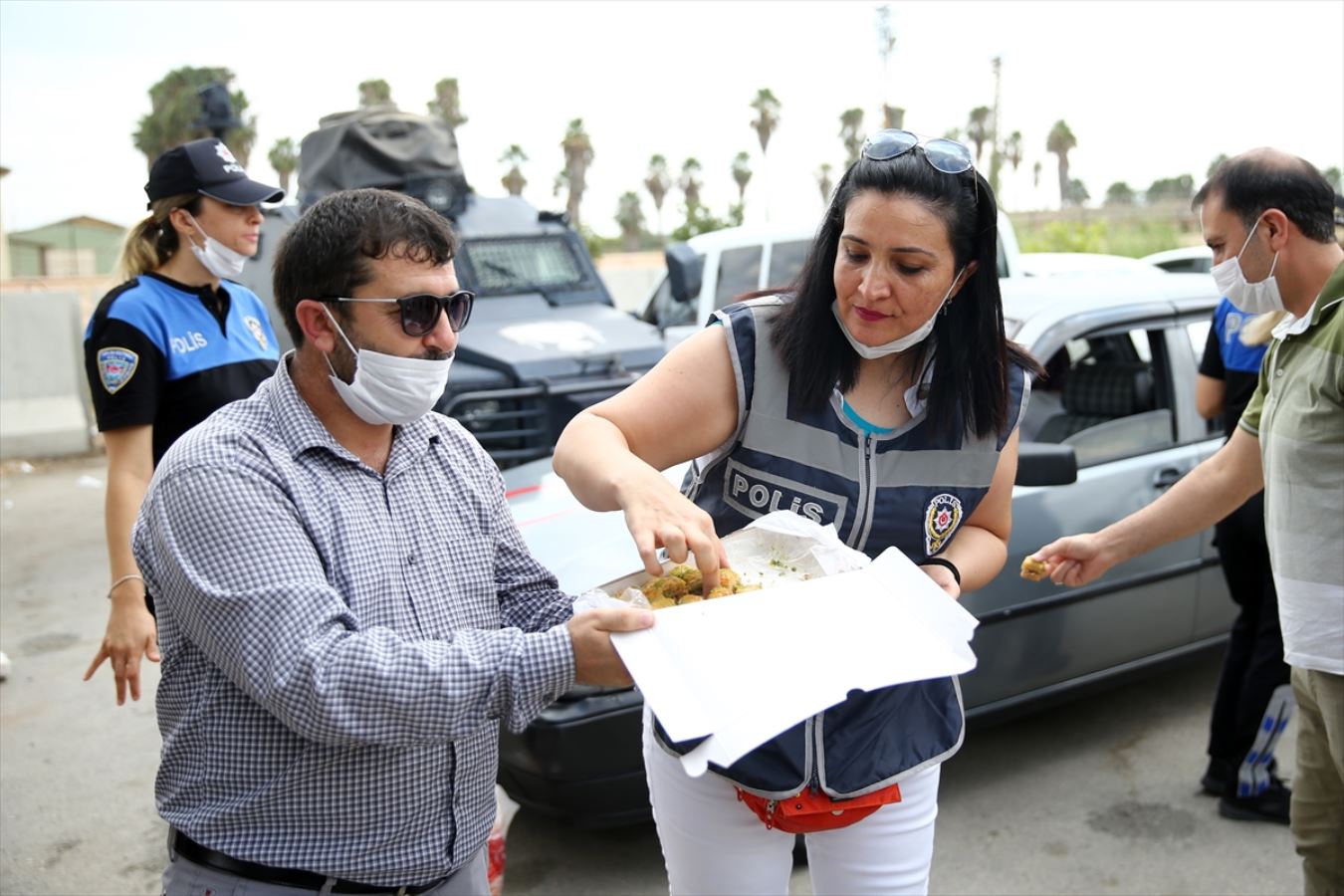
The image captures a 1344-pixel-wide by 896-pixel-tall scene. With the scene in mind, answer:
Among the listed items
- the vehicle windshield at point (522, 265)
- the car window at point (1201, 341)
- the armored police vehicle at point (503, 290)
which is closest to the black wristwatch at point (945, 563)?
the car window at point (1201, 341)

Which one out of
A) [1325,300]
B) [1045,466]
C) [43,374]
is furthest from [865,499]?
[43,374]

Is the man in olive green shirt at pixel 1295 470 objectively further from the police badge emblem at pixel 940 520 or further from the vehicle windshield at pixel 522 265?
the vehicle windshield at pixel 522 265

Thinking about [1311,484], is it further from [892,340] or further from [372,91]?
[372,91]

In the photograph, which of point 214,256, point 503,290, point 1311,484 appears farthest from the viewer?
point 503,290

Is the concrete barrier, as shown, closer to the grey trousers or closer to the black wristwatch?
the grey trousers

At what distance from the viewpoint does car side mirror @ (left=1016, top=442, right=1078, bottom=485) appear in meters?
3.64

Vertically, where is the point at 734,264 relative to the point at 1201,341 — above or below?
above

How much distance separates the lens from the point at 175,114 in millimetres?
35531

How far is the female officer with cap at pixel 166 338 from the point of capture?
9.89 feet

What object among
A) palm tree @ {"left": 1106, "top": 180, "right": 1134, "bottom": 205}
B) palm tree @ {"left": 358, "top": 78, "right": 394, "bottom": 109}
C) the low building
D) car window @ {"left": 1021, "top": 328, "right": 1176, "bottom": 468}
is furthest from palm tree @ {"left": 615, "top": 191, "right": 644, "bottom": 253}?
car window @ {"left": 1021, "top": 328, "right": 1176, "bottom": 468}

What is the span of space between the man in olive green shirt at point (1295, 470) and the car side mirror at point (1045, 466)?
0.59 meters

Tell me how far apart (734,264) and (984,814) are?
553cm

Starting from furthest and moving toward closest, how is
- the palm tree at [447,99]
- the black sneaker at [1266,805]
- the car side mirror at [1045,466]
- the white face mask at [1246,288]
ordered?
1. the palm tree at [447,99]
2. the black sneaker at [1266,805]
3. the car side mirror at [1045,466]
4. the white face mask at [1246,288]

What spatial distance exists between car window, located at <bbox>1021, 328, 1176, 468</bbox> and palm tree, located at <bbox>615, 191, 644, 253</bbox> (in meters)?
50.4
